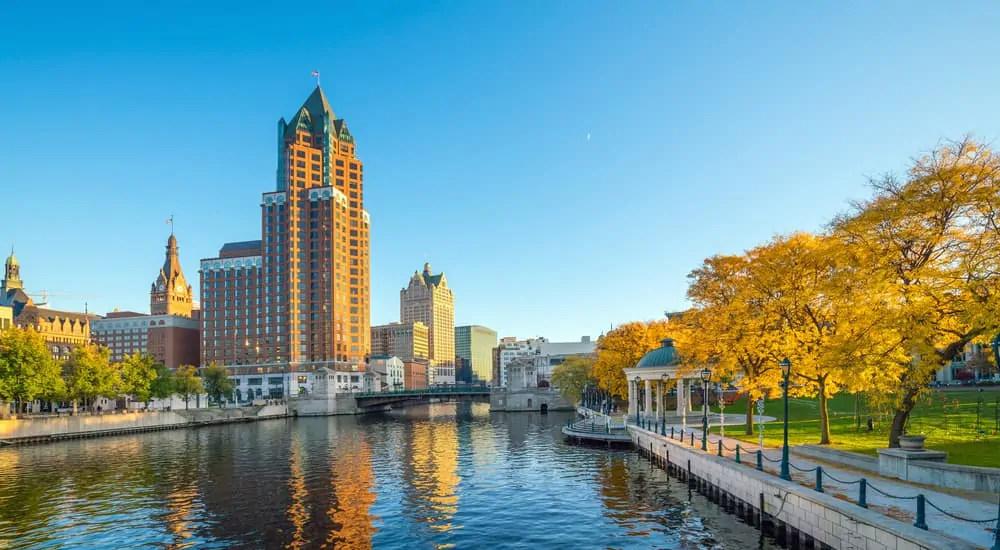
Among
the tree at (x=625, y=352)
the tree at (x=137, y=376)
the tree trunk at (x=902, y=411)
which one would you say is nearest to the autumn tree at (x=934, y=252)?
the tree trunk at (x=902, y=411)

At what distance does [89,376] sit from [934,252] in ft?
370

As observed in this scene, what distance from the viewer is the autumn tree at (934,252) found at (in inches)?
1121

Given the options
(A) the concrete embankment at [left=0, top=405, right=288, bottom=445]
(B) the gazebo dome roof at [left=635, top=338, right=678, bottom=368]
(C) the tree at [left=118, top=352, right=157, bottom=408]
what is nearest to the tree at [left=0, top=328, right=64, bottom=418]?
(A) the concrete embankment at [left=0, top=405, right=288, bottom=445]

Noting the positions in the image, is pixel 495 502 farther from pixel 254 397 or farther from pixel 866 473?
pixel 254 397

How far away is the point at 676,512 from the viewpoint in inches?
1395

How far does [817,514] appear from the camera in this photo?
2567cm

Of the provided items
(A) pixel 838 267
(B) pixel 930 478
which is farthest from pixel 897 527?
(A) pixel 838 267

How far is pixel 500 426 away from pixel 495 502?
2588 inches

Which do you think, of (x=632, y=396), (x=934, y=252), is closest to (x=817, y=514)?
(x=934, y=252)

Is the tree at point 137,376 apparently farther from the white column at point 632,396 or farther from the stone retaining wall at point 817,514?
the stone retaining wall at point 817,514

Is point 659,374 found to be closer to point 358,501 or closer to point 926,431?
point 926,431

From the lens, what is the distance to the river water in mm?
31562

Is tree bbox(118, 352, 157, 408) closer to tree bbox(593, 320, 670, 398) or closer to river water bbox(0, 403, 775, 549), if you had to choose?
river water bbox(0, 403, 775, 549)

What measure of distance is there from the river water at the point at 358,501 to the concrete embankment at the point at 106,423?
17.8 metres
